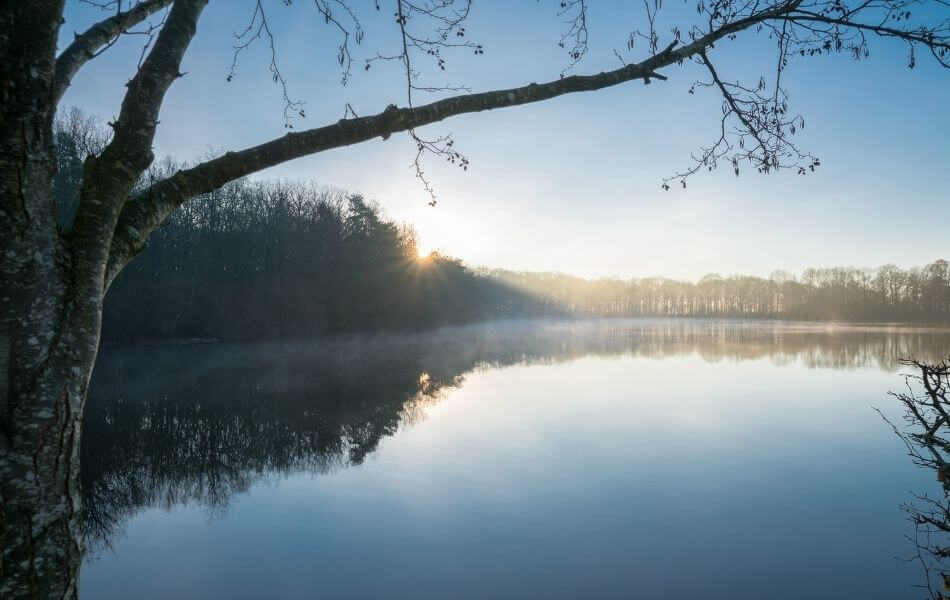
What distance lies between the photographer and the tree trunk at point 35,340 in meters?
1.33

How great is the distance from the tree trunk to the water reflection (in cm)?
877

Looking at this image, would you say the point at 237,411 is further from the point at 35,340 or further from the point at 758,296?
the point at 758,296

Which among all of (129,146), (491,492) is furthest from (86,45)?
(491,492)

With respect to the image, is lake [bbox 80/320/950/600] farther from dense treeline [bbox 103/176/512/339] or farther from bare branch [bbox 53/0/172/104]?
dense treeline [bbox 103/176/512/339]

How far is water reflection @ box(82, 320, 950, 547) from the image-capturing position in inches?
405

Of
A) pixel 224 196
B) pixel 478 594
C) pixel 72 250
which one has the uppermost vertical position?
pixel 224 196

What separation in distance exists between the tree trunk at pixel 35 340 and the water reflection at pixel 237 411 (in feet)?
28.8

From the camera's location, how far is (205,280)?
126 feet

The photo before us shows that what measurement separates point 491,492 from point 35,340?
945cm

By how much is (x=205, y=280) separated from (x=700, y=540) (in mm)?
39532

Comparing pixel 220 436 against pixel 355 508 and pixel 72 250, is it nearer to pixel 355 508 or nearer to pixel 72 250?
pixel 355 508

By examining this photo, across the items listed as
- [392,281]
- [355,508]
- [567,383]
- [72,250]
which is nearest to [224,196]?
[392,281]

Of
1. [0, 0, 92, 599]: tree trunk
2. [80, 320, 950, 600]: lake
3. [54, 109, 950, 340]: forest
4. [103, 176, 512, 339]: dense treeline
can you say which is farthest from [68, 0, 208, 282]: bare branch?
[103, 176, 512, 339]: dense treeline

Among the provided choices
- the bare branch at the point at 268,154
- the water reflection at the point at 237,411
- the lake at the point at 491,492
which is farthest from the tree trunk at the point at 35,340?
the water reflection at the point at 237,411
